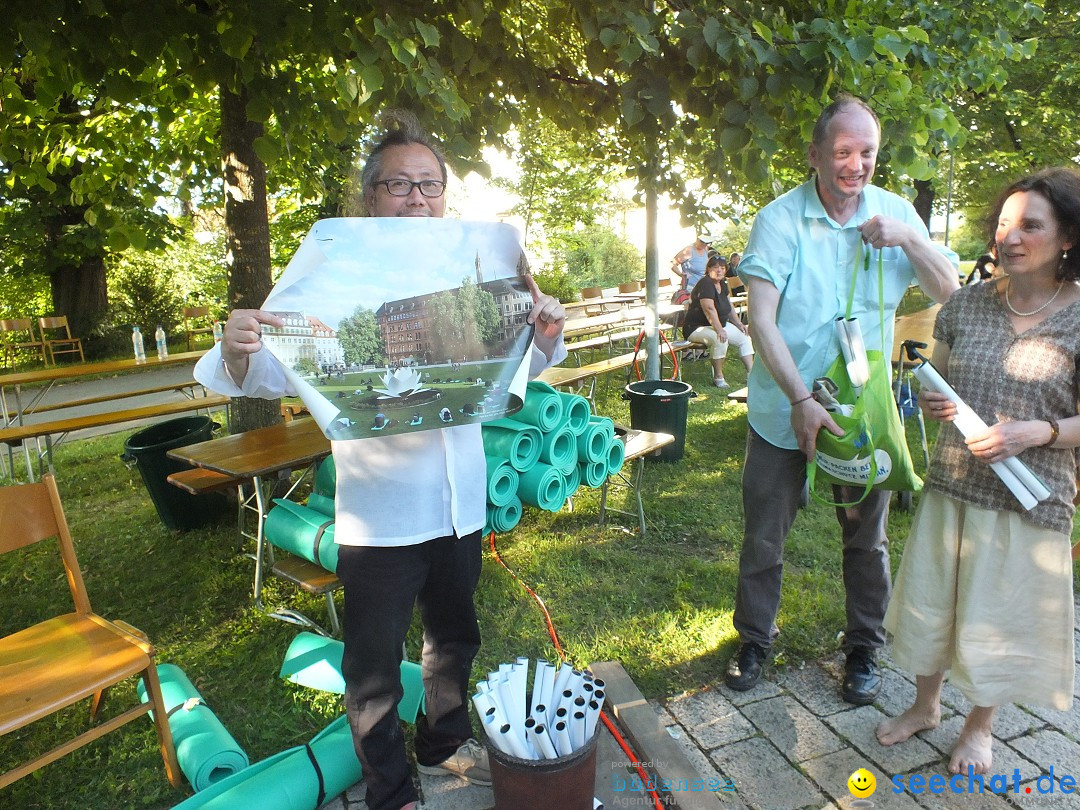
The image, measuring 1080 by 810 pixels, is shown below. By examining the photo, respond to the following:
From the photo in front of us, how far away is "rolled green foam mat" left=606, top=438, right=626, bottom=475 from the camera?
172 inches

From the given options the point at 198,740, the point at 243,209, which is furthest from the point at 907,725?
the point at 243,209

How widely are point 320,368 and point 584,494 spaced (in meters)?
3.93

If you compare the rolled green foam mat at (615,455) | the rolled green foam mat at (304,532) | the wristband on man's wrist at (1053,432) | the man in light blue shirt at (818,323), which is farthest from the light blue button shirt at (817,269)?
the rolled green foam mat at (304,532)

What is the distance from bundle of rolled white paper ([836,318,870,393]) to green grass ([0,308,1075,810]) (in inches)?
59.0

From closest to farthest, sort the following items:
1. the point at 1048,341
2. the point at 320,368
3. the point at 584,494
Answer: the point at 320,368
the point at 1048,341
the point at 584,494

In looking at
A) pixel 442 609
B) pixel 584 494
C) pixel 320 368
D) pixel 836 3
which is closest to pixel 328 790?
pixel 442 609

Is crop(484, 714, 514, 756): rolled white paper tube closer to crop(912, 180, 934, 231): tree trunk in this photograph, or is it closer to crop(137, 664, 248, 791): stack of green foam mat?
crop(137, 664, 248, 791): stack of green foam mat

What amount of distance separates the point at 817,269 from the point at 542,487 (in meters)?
1.88

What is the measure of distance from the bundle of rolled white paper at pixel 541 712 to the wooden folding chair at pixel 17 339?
15489mm

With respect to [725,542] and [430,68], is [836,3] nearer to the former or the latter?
[430,68]

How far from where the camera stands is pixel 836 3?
10.1 ft

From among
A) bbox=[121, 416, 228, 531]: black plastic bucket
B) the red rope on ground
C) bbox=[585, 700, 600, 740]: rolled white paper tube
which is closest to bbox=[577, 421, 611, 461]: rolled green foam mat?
the red rope on ground

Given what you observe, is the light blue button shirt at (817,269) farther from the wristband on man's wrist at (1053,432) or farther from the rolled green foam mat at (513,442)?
the rolled green foam mat at (513,442)

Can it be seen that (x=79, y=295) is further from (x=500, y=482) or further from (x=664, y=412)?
(x=500, y=482)
